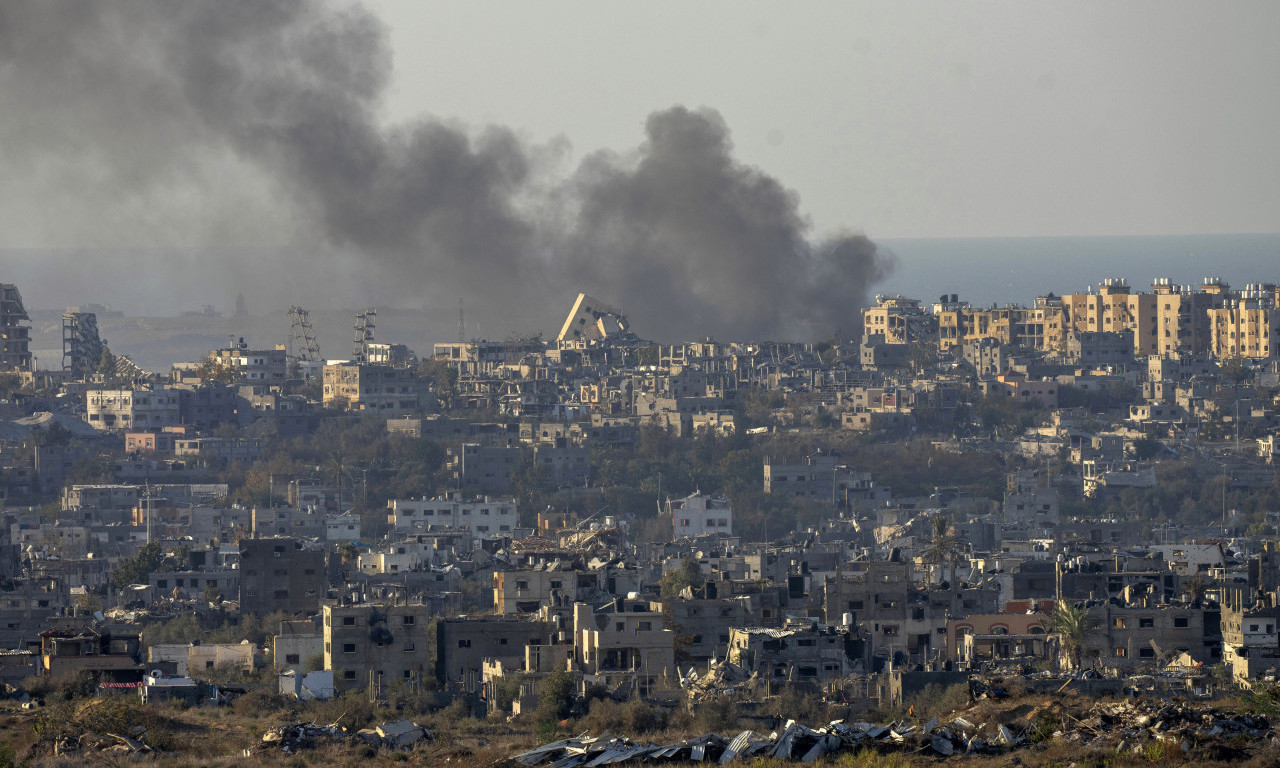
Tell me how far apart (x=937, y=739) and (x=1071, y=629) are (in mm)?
12509

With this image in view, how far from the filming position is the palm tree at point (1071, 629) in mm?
34719

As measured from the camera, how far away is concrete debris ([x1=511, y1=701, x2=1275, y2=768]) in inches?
887

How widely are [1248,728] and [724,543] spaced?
103ft

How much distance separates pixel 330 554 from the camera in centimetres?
4997

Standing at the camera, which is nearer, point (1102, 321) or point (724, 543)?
point (724, 543)

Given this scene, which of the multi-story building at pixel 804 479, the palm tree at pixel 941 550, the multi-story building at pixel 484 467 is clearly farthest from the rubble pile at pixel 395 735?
the multi-story building at pixel 484 467

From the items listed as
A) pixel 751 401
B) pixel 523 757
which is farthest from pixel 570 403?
pixel 523 757

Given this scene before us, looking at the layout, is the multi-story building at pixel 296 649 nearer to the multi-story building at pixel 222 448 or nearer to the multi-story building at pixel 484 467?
the multi-story building at pixel 484 467

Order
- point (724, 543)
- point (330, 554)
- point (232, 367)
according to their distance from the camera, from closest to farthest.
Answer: point (330, 554) → point (724, 543) → point (232, 367)

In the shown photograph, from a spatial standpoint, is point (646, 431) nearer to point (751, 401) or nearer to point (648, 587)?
point (751, 401)

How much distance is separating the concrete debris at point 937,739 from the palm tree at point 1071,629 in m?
10.7

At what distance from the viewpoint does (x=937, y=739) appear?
75.3ft

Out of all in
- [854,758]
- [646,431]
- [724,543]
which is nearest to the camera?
[854,758]

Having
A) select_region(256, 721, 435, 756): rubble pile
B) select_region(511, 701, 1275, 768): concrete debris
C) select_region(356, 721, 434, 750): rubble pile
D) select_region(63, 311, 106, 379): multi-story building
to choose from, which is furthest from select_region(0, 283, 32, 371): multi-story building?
select_region(511, 701, 1275, 768): concrete debris
